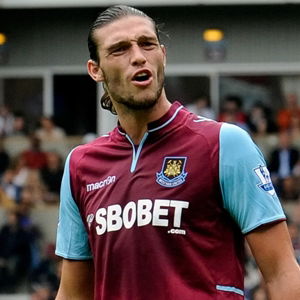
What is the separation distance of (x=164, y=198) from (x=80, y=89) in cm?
1252

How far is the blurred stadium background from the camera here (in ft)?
49.6

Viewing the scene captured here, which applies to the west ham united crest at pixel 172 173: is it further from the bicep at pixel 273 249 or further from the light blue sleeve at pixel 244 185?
the bicep at pixel 273 249

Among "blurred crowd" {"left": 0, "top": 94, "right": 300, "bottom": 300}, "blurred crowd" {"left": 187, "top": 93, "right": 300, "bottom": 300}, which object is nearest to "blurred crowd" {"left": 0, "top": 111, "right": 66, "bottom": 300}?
"blurred crowd" {"left": 0, "top": 94, "right": 300, "bottom": 300}

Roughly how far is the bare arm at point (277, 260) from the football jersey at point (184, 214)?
40 mm

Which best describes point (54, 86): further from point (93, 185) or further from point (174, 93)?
point (93, 185)

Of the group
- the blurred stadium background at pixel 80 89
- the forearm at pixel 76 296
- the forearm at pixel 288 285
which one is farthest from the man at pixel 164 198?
the blurred stadium background at pixel 80 89

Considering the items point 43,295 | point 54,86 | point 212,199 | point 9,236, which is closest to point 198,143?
point 212,199

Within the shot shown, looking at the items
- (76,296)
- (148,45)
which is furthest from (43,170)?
(148,45)

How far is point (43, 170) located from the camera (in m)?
15.5

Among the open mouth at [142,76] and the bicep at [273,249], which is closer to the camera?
the bicep at [273,249]

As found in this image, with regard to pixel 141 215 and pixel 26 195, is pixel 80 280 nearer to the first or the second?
pixel 141 215

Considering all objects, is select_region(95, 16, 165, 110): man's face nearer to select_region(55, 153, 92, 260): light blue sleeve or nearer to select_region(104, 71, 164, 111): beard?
A: select_region(104, 71, 164, 111): beard

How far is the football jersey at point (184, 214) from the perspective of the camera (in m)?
3.90

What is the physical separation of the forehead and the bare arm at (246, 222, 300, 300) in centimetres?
77
